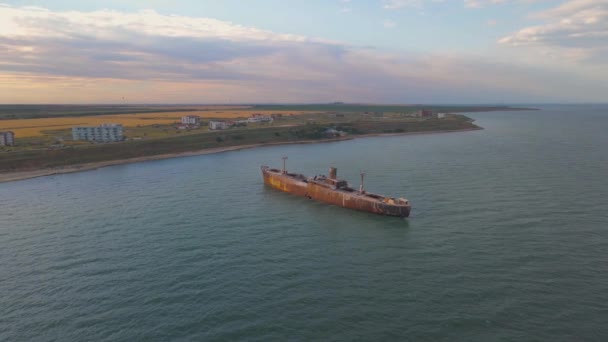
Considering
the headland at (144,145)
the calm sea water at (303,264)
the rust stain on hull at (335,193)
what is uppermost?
the headland at (144,145)

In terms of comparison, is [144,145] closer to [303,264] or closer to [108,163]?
[108,163]

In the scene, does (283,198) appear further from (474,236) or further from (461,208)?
(474,236)

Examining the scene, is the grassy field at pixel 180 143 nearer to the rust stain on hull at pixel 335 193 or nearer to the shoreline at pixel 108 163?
the shoreline at pixel 108 163

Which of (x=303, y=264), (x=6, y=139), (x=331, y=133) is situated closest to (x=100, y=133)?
(x=6, y=139)

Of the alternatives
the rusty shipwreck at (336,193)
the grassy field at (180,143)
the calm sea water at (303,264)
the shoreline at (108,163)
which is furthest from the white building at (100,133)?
the rusty shipwreck at (336,193)

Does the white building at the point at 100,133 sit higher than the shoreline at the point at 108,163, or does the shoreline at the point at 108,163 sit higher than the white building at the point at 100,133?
the white building at the point at 100,133

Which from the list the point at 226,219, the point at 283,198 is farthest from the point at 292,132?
the point at 226,219

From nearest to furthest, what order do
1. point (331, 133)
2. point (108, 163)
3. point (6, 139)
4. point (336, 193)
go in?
point (336, 193), point (108, 163), point (6, 139), point (331, 133)
